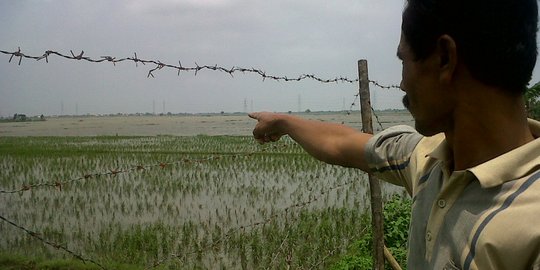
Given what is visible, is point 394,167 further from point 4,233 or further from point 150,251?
point 4,233

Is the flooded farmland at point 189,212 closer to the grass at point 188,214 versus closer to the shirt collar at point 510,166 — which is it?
the grass at point 188,214

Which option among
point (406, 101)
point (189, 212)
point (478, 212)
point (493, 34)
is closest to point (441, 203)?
point (478, 212)

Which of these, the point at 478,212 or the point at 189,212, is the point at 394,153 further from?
the point at 189,212

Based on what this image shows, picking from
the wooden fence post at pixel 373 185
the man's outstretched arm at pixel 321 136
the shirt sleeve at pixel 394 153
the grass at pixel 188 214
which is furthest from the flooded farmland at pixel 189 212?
the shirt sleeve at pixel 394 153

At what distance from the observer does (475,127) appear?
1013 mm

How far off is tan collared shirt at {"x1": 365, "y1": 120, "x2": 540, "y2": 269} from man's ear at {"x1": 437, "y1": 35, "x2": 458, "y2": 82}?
207 millimetres

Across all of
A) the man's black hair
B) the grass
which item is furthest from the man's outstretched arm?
the grass

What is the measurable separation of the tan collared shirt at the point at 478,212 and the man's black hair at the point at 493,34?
0.16 meters

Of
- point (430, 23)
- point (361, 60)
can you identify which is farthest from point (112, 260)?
point (430, 23)

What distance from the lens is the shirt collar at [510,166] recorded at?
912mm

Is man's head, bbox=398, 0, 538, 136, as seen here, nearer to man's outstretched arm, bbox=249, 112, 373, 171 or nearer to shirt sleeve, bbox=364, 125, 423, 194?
shirt sleeve, bbox=364, 125, 423, 194

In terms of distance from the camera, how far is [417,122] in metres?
1.12

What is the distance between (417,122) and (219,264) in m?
4.91

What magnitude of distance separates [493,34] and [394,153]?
56 centimetres
